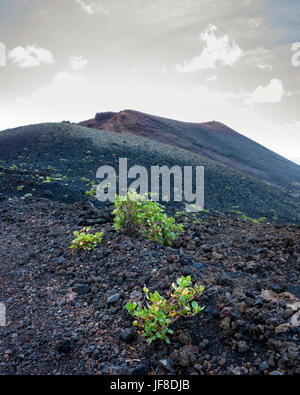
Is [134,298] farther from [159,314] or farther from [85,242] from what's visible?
[85,242]

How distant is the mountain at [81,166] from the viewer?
384 inches

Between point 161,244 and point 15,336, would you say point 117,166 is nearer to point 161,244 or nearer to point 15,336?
point 161,244

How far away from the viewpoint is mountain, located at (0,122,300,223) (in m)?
9.74

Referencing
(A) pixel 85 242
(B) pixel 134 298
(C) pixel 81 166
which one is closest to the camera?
(B) pixel 134 298

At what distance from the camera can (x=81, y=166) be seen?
14445 millimetres

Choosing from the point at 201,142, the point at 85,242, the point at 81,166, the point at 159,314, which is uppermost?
the point at 201,142

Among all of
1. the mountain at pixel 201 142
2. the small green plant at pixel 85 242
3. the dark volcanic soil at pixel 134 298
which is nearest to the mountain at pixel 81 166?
the dark volcanic soil at pixel 134 298

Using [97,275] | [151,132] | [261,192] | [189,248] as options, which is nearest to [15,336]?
[97,275]

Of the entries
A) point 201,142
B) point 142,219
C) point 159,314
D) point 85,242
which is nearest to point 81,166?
point 142,219

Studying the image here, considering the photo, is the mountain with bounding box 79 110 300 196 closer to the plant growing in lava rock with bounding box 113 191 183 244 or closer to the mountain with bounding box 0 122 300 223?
the mountain with bounding box 0 122 300 223

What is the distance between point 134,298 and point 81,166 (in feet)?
39.5

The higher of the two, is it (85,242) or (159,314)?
(85,242)

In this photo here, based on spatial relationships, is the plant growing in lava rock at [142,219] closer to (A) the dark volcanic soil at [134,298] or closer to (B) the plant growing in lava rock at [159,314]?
(A) the dark volcanic soil at [134,298]
